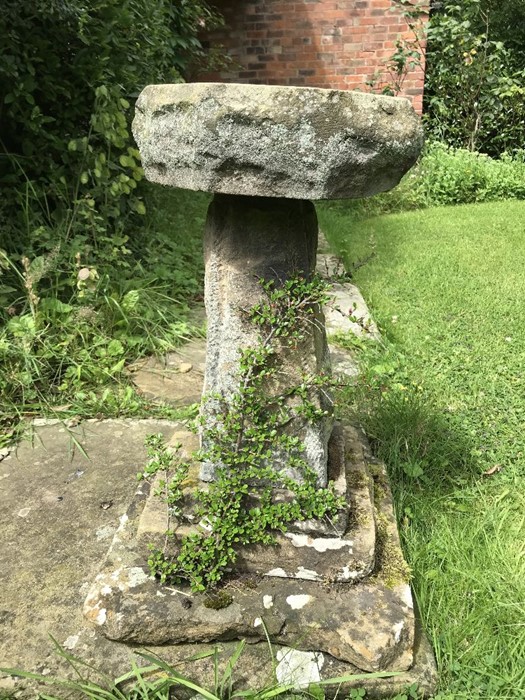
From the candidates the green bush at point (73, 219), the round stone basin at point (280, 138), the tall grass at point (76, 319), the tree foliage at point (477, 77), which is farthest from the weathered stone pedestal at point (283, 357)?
the tree foliage at point (477, 77)

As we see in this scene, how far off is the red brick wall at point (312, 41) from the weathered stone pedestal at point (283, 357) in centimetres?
686

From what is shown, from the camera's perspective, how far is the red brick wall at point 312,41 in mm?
7625

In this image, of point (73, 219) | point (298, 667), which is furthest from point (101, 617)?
point (73, 219)

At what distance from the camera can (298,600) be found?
1.58m

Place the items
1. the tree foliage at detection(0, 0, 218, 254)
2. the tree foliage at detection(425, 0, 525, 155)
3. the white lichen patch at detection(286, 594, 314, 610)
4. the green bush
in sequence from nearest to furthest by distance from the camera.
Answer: the white lichen patch at detection(286, 594, 314, 610), the green bush, the tree foliage at detection(0, 0, 218, 254), the tree foliage at detection(425, 0, 525, 155)

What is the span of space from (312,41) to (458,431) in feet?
22.3

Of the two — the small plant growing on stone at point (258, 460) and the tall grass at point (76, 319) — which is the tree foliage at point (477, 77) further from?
the small plant growing on stone at point (258, 460)

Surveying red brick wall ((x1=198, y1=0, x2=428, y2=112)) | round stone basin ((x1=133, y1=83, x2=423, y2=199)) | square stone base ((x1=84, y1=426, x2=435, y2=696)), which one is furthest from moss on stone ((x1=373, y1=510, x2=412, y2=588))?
red brick wall ((x1=198, y1=0, x2=428, y2=112))

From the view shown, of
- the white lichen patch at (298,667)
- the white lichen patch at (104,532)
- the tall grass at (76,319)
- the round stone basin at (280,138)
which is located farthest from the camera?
the tall grass at (76,319)

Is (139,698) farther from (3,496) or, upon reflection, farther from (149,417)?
(149,417)

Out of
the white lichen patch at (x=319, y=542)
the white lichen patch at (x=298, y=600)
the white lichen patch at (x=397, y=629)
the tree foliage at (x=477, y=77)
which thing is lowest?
the white lichen patch at (x=397, y=629)

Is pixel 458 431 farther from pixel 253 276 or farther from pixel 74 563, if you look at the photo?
pixel 74 563

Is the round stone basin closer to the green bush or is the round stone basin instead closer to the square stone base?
the square stone base

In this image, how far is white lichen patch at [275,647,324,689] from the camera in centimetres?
146
